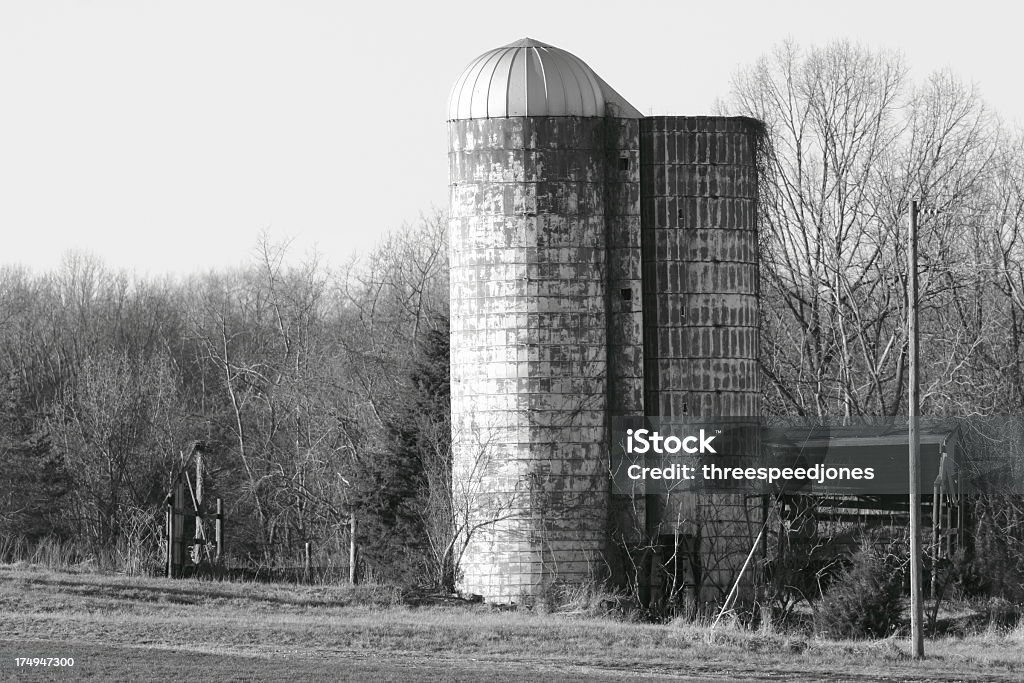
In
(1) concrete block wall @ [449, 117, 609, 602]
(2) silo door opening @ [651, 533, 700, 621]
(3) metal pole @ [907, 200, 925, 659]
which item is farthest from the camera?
(1) concrete block wall @ [449, 117, 609, 602]

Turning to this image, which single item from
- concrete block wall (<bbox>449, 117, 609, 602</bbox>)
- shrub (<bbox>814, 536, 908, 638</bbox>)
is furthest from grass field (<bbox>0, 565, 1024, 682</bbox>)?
concrete block wall (<bbox>449, 117, 609, 602</bbox>)

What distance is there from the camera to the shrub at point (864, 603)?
31500mm

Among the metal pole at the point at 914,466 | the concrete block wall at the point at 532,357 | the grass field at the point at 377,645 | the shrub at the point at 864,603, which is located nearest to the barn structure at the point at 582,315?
the concrete block wall at the point at 532,357

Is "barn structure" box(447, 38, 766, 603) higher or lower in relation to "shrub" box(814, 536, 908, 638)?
higher

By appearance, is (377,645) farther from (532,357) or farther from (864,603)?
(532,357)

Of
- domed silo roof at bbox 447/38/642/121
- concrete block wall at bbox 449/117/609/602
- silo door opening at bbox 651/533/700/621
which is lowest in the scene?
silo door opening at bbox 651/533/700/621

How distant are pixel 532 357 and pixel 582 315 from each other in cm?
145

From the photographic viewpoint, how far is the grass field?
75.4ft

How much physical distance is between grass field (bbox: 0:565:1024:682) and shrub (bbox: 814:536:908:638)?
1596mm

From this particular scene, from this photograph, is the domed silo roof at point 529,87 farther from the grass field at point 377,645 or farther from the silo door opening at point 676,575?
the grass field at point 377,645

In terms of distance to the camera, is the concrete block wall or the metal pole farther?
the concrete block wall

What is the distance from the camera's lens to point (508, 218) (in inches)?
1410

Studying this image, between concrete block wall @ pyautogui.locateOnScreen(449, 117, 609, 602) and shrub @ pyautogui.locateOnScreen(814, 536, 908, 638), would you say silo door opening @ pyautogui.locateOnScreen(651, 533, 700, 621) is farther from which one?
shrub @ pyautogui.locateOnScreen(814, 536, 908, 638)

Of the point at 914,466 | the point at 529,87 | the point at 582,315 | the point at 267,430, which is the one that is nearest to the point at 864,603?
the point at 914,466
